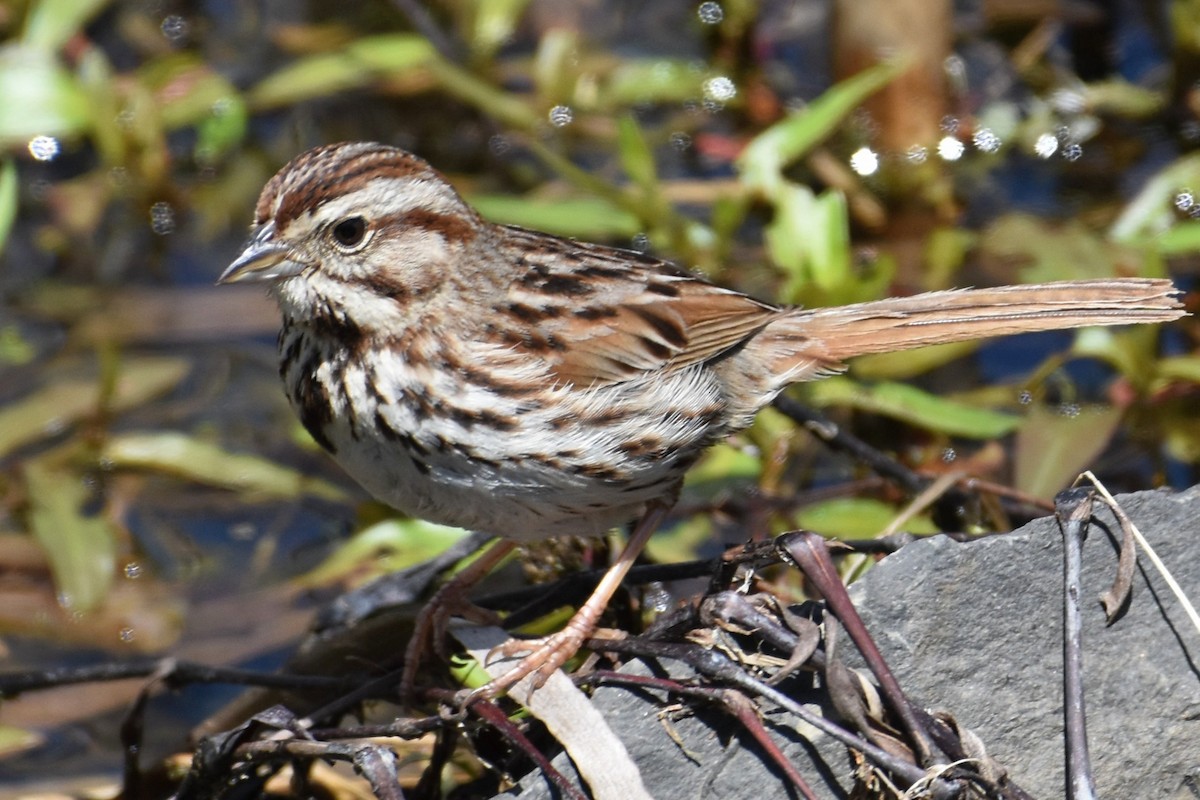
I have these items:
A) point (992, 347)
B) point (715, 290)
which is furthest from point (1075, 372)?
point (715, 290)

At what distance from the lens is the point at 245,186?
621 centimetres

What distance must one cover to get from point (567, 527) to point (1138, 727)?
3.90 feet

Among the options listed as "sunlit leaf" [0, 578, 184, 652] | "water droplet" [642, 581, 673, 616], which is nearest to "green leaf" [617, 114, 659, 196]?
"water droplet" [642, 581, 673, 616]

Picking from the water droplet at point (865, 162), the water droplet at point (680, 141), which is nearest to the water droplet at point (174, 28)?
the water droplet at point (680, 141)

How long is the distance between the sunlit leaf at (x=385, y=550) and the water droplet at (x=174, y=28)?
2967mm

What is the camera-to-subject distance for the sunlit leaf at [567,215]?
18.0 ft

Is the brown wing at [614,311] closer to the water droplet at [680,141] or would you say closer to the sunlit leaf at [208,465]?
the sunlit leaf at [208,465]

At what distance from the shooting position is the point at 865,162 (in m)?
6.00

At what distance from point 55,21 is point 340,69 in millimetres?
1060

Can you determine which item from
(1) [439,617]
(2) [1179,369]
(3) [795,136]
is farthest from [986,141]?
(1) [439,617]

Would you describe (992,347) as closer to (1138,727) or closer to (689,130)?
(689,130)

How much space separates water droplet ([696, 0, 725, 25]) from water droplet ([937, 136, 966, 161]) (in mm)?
1073

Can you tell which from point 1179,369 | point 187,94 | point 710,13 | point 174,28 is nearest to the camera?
point 1179,369

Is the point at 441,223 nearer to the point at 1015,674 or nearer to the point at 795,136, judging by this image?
the point at 1015,674
